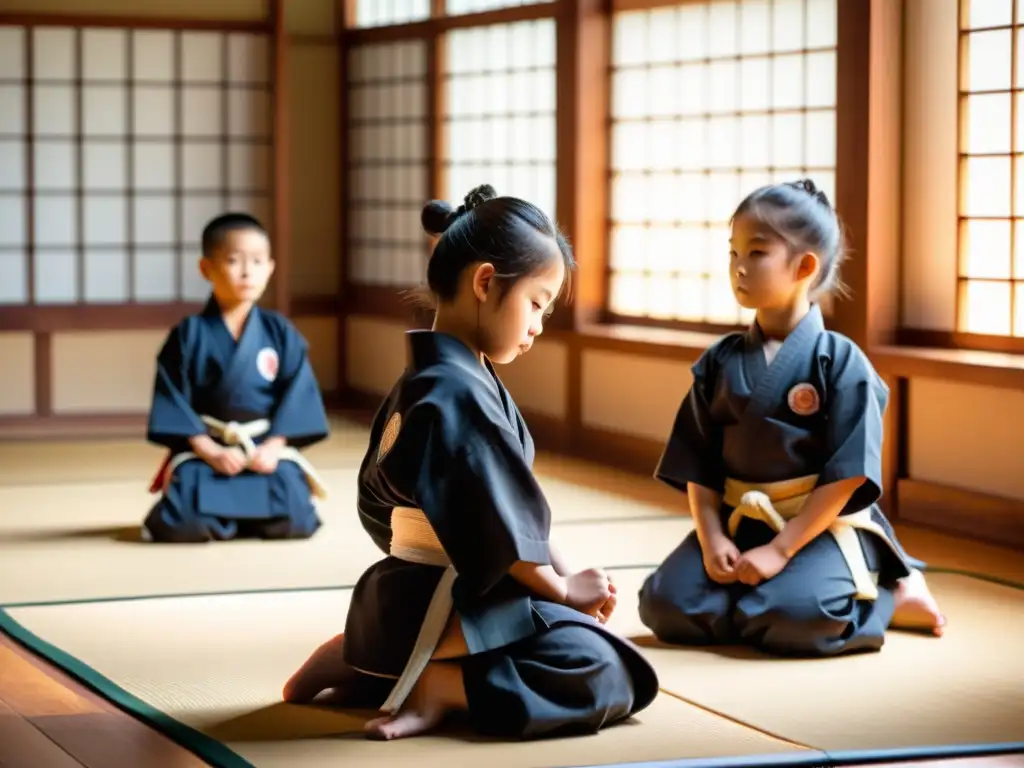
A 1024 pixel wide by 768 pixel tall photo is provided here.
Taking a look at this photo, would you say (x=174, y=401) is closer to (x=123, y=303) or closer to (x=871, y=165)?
(x=871, y=165)

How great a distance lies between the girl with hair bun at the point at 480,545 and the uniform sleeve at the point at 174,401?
2.21 m

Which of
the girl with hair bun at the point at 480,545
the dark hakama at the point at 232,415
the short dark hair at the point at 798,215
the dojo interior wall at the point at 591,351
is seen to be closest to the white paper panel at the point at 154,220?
the dojo interior wall at the point at 591,351

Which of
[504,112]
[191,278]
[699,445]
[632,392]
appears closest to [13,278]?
[191,278]

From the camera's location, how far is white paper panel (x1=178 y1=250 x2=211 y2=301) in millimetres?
8445

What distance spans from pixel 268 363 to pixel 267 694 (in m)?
2.13

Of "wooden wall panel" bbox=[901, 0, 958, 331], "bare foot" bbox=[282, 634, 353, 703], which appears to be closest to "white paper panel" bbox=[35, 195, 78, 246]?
"wooden wall panel" bbox=[901, 0, 958, 331]

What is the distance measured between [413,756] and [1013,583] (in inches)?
81.5

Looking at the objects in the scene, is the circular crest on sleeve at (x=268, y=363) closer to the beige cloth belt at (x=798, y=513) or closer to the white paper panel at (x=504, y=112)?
the beige cloth belt at (x=798, y=513)

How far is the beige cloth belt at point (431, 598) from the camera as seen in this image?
9.65 ft

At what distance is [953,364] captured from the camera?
16.7 feet

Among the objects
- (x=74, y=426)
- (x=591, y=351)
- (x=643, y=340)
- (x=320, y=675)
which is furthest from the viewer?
(x=74, y=426)

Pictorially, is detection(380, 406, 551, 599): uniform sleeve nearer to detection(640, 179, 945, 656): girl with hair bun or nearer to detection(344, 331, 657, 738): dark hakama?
detection(344, 331, 657, 738): dark hakama

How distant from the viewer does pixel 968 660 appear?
139 inches

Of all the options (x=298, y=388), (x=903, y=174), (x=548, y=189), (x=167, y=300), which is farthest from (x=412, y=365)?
(x=167, y=300)
